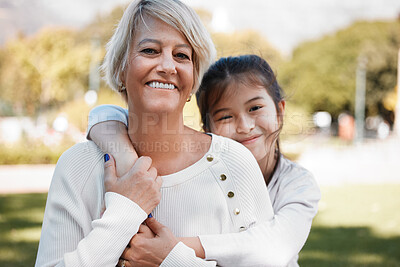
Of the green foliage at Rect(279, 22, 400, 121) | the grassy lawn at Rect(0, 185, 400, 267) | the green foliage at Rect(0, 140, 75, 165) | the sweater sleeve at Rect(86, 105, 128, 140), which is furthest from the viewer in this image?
the green foliage at Rect(279, 22, 400, 121)

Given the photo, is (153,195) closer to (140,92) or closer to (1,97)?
(140,92)

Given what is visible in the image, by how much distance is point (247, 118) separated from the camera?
272 cm

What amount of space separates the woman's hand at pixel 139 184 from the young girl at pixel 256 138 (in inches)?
3.1

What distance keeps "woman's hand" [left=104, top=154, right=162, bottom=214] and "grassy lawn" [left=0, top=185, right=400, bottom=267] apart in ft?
13.2

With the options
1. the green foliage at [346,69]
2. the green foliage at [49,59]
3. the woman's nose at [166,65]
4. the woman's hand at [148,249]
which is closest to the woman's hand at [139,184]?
the woman's hand at [148,249]

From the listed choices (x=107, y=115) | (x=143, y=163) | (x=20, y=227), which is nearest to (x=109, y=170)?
(x=143, y=163)

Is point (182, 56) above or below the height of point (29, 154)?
above

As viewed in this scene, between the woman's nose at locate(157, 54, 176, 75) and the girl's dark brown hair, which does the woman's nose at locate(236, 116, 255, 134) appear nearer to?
the girl's dark brown hair

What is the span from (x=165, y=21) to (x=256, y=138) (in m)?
1.12

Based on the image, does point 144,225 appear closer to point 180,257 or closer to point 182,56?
point 180,257

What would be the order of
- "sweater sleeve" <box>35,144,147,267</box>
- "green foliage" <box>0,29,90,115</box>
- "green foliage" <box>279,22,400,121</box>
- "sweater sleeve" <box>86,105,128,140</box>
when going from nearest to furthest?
"sweater sleeve" <box>35,144,147,267</box>
"sweater sleeve" <box>86,105,128,140</box>
"green foliage" <box>0,29,90,115</box>
"green foliage" <box>279,22,400,121</box>

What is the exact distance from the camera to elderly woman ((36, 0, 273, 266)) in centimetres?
182

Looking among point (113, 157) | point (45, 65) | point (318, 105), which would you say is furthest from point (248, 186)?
point (318, 105)

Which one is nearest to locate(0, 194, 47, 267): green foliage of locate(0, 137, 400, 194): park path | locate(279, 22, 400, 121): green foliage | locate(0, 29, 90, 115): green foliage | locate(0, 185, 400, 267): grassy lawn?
locate(0, 185, 400, 267): grassy lawn
